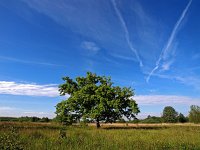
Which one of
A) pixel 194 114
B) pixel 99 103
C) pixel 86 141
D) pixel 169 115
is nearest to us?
pixel 86 141

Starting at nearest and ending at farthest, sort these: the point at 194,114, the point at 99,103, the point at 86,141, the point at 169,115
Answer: the point at 86,141 < the point at 99,103 < the point at 194,114 < the point at 169,115

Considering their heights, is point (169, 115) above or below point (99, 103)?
above

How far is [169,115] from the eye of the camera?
14738cm

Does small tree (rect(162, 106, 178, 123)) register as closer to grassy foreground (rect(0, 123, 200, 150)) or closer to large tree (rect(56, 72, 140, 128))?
large tree (rect(56, 72, 140, 128))

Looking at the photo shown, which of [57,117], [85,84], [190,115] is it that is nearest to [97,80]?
[85,84]

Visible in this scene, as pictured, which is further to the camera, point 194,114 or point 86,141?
point 194,114

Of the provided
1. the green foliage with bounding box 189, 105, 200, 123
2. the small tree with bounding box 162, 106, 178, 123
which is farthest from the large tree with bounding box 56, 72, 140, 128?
the small tree with bounding box 162, 106, 178, 123

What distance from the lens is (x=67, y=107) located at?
45594 mm

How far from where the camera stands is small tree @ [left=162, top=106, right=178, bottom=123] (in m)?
144

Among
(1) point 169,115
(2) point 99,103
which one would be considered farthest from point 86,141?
(1) point 169,115

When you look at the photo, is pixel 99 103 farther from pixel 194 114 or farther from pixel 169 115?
pixel 169 115

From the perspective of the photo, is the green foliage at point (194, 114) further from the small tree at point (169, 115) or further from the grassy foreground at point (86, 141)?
the grassy foreground at point (86, 141)

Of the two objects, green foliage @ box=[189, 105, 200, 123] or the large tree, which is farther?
green foliage @ box=[189, 105, 200, 123]

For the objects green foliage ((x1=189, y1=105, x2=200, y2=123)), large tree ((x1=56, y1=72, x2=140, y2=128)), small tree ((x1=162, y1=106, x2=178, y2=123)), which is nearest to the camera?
large tree ((x1=56, y1=72, x2=140, y2=128))
